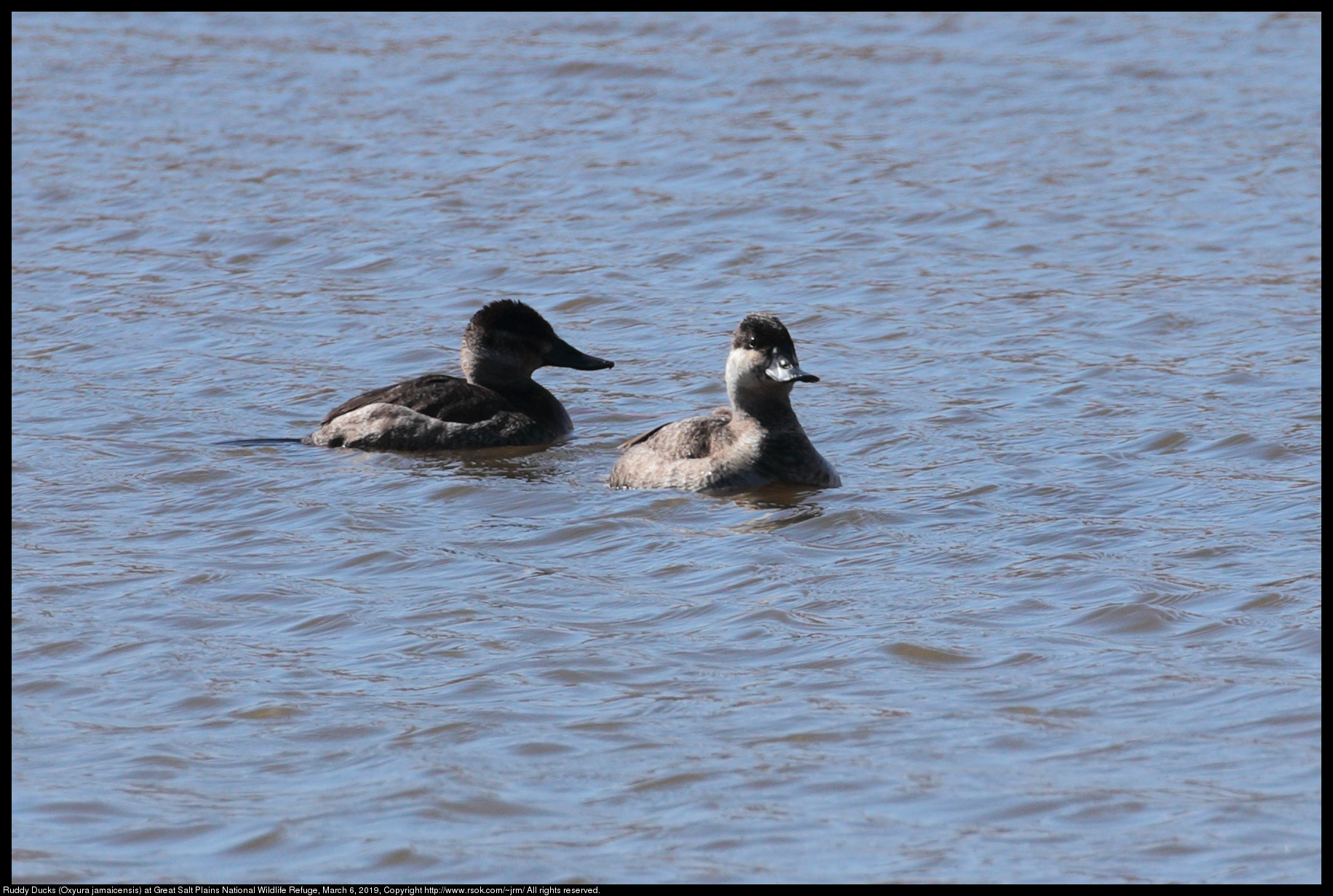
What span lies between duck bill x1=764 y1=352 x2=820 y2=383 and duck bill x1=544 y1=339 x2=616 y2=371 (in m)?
1.99

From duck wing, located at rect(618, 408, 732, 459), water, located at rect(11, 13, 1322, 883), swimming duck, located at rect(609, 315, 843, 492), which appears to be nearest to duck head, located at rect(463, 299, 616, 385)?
water, located at rect(11, 13, 1322, 883)

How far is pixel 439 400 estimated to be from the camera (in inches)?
435

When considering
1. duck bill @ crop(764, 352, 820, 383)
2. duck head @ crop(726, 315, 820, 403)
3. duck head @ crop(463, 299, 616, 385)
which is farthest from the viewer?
duck head @ crop(463, 299, 616, 385)

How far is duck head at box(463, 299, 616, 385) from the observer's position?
11.6 m

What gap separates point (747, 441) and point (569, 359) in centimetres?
209

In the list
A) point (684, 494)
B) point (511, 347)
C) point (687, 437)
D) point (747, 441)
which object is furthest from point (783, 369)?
point (511, 347)

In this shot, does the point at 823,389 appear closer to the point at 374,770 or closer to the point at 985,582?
the point at 985,582

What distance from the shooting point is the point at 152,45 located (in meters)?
24.2

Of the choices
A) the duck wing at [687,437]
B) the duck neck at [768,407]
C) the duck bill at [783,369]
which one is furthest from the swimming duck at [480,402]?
the duck bill at [783,369]

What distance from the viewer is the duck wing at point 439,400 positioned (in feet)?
36.0

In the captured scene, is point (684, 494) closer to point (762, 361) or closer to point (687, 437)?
point (687, 437)

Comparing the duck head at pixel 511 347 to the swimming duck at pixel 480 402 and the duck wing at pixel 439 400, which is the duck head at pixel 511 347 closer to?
the swimming duck at pixel 480 402

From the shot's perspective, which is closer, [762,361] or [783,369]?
[783,369]

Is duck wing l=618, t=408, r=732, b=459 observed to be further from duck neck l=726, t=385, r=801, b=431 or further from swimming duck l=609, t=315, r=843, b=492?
duck neck l=726, t=385, r=801, b=431
